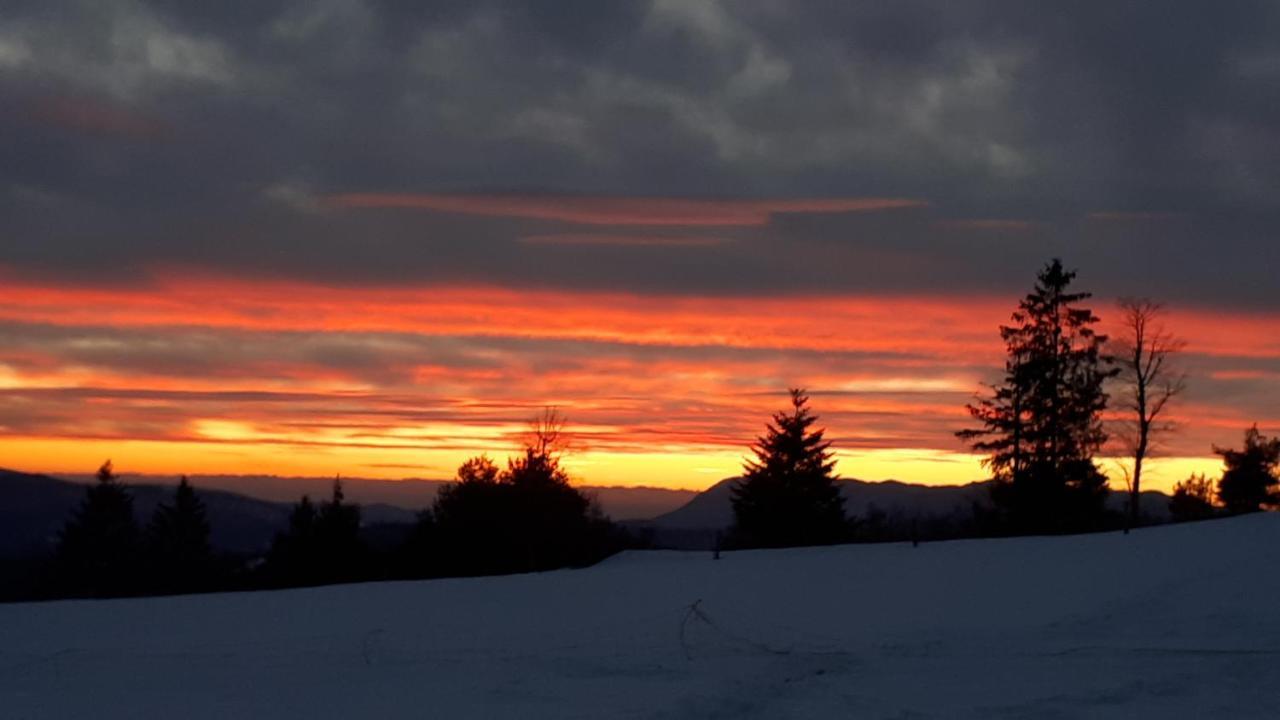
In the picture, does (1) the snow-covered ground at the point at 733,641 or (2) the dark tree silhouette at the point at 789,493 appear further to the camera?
(2) the dark tree silhouette at the point at 789,493

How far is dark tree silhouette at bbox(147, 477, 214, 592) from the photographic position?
82.0 m

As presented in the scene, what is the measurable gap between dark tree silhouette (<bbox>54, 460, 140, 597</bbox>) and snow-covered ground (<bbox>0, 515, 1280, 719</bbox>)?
53898 millimetres

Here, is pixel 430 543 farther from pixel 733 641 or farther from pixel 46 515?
pixel 46 515

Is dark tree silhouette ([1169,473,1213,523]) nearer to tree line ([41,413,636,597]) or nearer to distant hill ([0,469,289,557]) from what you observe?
tree line ([41,413,636,597])

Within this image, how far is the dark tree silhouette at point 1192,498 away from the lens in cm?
6181

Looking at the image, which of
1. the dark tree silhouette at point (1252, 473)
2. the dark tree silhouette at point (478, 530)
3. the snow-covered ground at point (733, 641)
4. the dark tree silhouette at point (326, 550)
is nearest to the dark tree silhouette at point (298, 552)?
the dark tree silhouette at point (326, 550)

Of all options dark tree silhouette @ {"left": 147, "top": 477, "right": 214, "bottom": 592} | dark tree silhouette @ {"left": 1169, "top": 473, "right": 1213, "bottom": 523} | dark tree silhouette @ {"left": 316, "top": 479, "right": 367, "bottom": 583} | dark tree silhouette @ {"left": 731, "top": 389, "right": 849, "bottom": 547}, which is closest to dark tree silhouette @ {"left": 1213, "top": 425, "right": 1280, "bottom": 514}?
dark tree silhouette @ {"left": 1169, "top": 473, "right": 1213, "bottom": 523}

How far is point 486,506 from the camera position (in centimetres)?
4797

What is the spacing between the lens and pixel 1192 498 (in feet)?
214

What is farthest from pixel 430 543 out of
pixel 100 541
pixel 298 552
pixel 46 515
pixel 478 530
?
pixel 46 515

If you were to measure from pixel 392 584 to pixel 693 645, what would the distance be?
34.4 ft

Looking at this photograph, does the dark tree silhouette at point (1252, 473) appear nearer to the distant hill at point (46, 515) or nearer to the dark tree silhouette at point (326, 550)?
the dark tree silhouette at point (326, 550)

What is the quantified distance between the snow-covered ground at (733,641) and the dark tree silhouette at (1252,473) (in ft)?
94.7

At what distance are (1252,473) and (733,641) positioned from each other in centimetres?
4304
